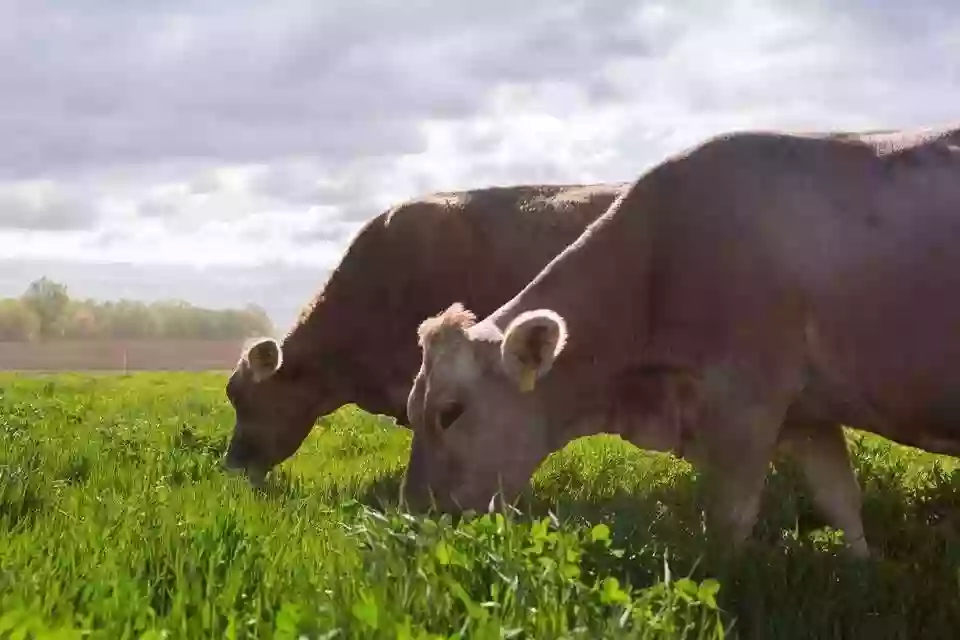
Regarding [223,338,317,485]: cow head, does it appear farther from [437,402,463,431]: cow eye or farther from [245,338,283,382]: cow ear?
[437,402,463,431]: cow eye

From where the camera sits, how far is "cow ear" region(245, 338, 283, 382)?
9570mm

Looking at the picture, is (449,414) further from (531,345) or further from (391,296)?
(391,296)

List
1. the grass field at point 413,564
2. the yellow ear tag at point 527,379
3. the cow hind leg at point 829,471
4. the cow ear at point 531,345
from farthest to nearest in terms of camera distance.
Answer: the cow hind leg at point 829,471 → the yellow ear tag at point 527,379 → the cow ear at point 531,345 → the grass field at point 413,564

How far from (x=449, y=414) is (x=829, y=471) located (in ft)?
8.88

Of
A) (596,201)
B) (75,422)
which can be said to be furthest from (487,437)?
(75,422)

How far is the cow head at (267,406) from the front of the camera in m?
9.62

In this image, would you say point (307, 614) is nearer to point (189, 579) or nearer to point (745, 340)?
point (189, 579)

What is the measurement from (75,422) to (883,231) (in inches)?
316

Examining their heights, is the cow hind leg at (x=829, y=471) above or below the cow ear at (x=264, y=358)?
below

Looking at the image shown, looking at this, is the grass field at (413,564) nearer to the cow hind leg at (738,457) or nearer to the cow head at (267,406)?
the cow hind leg at (738,457)

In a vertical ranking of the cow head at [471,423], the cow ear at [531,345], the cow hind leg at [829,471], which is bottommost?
the cow hind leg at [829,471]

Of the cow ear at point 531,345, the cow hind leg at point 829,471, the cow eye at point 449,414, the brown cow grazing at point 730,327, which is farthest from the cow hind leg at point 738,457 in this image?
the cow eye at point 449,414

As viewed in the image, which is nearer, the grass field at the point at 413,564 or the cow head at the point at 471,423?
the grass field at the point at 413,564

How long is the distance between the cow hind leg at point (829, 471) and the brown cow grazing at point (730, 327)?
0.15 meters
